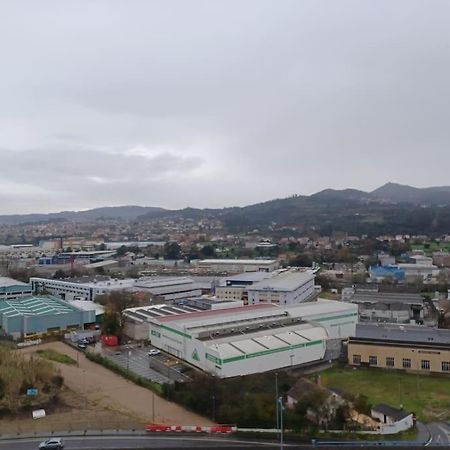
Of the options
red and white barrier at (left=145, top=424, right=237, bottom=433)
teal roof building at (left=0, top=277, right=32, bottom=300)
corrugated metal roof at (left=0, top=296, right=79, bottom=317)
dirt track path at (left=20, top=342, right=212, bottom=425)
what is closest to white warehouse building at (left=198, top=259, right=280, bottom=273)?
teal roof building at (left=0, top=277, right=32, bottom=300)

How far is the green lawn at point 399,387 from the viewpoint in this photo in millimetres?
9344

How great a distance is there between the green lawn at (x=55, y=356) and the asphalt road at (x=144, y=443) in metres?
4.87

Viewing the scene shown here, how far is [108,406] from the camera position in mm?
9570

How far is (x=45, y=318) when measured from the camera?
627 inches

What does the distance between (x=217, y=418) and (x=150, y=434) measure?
119cm

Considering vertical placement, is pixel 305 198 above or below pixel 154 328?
above

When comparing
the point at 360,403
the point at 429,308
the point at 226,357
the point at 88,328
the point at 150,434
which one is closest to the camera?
the point at 150,434

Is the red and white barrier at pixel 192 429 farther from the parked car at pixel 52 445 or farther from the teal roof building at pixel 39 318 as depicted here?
the teal roof building at pixel 39 318

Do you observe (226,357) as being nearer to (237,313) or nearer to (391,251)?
(237,313)

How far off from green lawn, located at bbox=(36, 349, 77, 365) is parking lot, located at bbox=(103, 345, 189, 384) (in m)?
0.93

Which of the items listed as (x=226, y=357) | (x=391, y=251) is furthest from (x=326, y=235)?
(x=226, y=357)

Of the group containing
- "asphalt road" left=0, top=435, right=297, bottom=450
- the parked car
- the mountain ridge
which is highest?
the mountain ridge

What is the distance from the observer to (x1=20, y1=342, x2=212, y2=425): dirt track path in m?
8.98

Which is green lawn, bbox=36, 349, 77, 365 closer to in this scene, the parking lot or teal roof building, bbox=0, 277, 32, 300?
the parking lot
